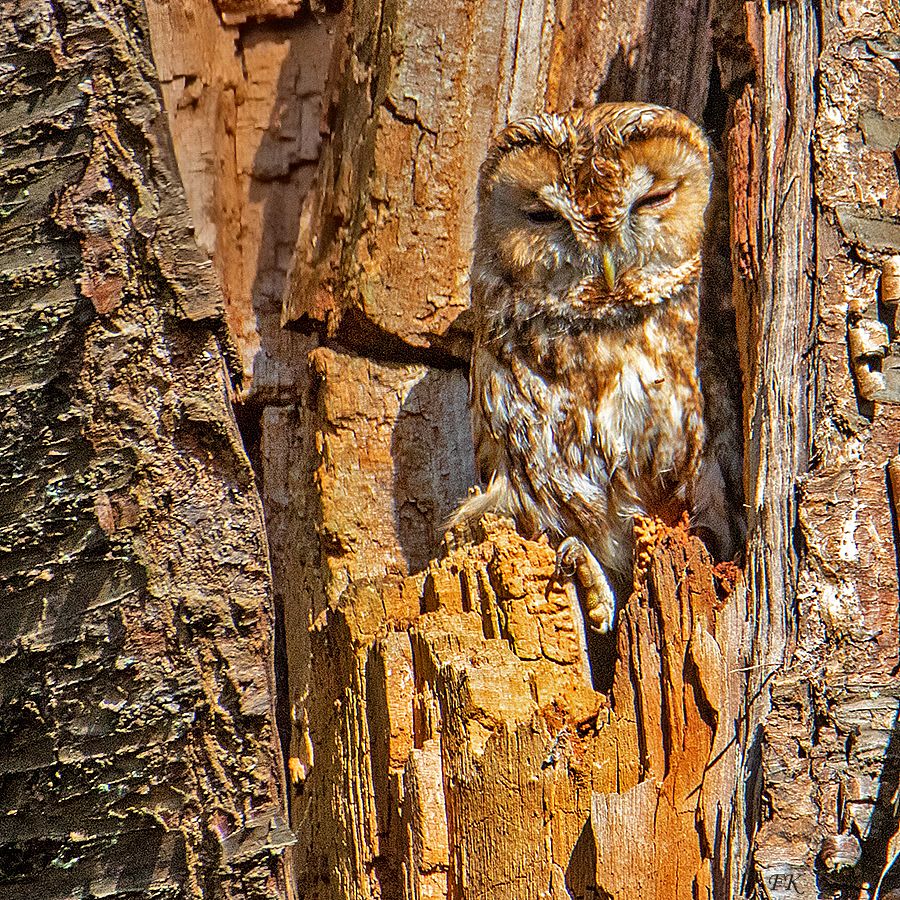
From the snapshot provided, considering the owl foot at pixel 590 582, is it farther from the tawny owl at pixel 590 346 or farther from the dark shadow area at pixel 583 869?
the dark shadow area at pixel 583 869

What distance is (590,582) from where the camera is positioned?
2445 mm

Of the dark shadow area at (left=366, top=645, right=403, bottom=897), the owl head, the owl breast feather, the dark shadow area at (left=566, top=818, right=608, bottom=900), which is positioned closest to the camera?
the dark shadow area at (left=566, top=818, right=608, bottom=900)

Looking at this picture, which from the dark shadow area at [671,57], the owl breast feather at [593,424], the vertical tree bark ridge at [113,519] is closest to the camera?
the vertical tree bark ridge at [113,519]

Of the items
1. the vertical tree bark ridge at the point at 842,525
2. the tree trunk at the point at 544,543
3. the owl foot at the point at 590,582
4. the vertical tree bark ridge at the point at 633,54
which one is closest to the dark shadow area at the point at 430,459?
the tree trunk at the point at 544,543

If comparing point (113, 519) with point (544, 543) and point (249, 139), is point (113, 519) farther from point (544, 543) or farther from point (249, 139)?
point (249, 139)

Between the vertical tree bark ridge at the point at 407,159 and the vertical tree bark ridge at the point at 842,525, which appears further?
the vertical tree bark ridge at the point at 407,159

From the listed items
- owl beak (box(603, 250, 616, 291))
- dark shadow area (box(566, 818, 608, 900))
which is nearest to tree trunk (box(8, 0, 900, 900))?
dark shadow area (box(566, 818, 608, 900))

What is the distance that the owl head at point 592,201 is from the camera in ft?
7.66

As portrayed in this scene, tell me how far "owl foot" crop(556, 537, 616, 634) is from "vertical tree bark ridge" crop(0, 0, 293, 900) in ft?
3.43

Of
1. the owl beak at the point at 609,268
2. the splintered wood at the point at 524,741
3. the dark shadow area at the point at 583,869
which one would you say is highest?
the owl beak at the point at 609,268

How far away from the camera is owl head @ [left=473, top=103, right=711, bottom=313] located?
92.0 inches

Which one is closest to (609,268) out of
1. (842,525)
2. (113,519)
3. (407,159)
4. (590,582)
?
(407,159)

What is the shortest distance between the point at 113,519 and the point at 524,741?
31.6 inches

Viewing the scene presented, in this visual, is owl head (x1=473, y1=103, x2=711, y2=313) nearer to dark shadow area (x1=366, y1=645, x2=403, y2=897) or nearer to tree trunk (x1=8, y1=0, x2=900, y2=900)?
tree trunk (x1=8, y1=0, x2=900, y2=900)
